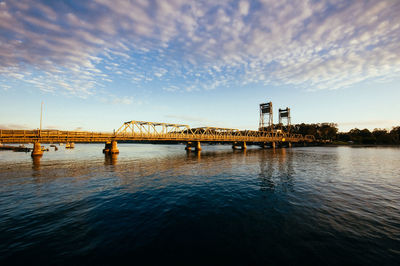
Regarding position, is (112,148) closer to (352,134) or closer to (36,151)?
(36,151)

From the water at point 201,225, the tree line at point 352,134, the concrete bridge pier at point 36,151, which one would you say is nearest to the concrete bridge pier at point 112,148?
the concrete bridge pier at point 36,151

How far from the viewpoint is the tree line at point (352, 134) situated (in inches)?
5551

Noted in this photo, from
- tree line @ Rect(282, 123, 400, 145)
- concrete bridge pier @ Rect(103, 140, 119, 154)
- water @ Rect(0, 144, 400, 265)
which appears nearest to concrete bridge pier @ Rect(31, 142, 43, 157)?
concrete bridge pier @ Rect(103, 140, 119, 154)

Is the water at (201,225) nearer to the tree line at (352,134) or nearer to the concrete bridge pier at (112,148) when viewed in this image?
the concrete bridge pier at (112,148)

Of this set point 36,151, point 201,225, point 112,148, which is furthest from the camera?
point 112,148

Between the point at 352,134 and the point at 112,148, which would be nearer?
the point at 112,148

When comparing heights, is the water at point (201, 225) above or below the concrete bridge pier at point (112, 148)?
below

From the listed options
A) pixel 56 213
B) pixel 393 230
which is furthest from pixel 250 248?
pixel 56 213

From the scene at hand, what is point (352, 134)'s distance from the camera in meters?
165

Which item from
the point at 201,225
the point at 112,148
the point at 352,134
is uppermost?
the point at 352,134

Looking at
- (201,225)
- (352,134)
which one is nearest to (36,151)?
(201,225)

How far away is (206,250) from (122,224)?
5140 millimetres

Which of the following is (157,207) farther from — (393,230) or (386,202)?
(386,202)

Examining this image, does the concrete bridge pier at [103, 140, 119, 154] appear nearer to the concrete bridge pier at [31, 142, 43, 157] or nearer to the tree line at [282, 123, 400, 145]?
the concrete bridge pier at [31, 142, 43, 157]
